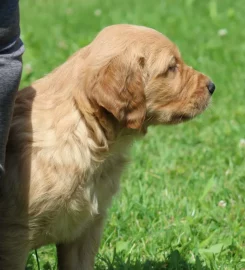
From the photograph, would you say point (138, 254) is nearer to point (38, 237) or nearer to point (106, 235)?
point (106, 235)

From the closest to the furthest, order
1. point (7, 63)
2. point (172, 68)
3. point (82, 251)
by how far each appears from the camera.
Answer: point (7, 63), point (172, 68), point (82, 251)

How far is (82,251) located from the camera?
13.0ft

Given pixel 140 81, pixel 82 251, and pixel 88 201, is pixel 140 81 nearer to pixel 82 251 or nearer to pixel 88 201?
pixel 88 201

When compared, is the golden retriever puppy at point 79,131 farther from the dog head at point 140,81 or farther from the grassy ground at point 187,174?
the grassy ground at point 187,174

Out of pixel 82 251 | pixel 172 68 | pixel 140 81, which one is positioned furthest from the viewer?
pixel 82 251

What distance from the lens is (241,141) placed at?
562cm

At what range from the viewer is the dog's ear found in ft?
11.4

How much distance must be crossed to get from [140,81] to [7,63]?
2.51 ft

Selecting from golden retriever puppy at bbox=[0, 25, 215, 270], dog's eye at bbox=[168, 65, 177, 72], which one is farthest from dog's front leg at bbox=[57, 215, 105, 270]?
dog's eye at bbox=[168, 65, 177, 72]

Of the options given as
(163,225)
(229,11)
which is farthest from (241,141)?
(229,11)

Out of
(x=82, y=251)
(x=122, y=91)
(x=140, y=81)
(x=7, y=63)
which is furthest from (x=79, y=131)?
(x=82, y=251)

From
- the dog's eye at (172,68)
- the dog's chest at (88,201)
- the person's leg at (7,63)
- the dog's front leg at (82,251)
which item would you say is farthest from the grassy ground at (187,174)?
the person's leg at (7,63)

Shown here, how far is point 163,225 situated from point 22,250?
1.24 meters

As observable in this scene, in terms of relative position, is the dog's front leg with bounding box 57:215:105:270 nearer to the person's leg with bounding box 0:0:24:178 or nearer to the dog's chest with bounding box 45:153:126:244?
the dog's chest with bounding box 45:153:126:244
